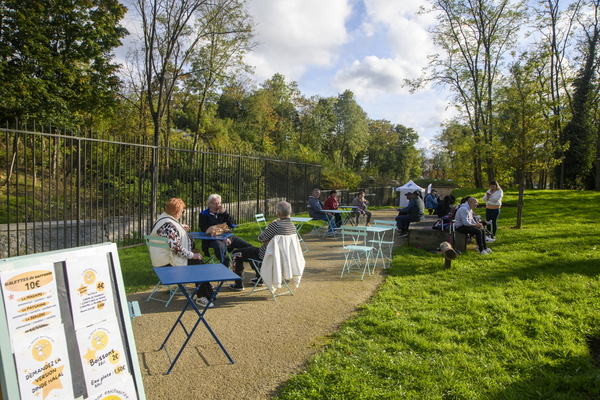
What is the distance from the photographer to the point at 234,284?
5.32 meters

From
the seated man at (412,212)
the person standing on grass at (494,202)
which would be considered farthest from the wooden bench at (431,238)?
the person standing on grass at (494,202)

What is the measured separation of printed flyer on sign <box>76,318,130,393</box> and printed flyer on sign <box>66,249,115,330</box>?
54mm

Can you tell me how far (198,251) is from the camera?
5.10m

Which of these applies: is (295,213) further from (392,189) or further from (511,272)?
(392,189)

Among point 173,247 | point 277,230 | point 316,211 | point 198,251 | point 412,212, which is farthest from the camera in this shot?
point 316,211

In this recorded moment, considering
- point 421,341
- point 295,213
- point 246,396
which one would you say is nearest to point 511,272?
point 421,341

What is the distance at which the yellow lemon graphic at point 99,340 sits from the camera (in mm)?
1851

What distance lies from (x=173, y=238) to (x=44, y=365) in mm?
2777

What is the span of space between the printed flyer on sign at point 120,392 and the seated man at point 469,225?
728 centimetres

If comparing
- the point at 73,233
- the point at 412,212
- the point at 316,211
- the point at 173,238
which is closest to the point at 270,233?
the point at 173,238

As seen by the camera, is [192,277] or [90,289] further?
[192,277]

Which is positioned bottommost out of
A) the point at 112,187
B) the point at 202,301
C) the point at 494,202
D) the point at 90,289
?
the point at 202,301

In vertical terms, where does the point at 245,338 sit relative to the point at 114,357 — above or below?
below

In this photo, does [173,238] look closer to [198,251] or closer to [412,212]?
[198,251]
